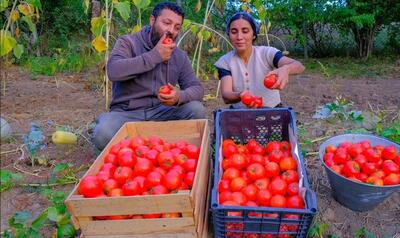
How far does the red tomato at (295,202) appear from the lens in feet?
5.94

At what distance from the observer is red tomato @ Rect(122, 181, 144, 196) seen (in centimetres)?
186

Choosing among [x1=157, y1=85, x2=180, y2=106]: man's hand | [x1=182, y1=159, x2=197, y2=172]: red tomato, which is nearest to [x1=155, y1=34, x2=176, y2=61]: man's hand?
[x1=157, y1=85, x2=180, y2=106]: man's hand

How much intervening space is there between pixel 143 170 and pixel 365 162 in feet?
4.28

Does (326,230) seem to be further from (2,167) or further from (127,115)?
(2,167)

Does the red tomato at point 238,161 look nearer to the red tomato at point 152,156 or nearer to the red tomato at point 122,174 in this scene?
the red tomato at point 152,156

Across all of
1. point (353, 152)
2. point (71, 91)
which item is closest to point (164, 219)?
point (353, 152)

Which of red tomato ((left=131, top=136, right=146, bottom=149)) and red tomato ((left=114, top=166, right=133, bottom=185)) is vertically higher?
red tomato ((left=131, top=136, right=146, bottom=149))

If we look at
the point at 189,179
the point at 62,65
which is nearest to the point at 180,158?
the point at 189,179

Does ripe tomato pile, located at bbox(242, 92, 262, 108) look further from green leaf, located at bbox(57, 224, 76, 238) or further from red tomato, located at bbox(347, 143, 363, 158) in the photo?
green leaf, located at bbox(57, 224, 76, 238)

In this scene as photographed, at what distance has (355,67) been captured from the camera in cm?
657

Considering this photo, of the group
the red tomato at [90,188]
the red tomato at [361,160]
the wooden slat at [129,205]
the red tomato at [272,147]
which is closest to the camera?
the wooden slat at [129,205]

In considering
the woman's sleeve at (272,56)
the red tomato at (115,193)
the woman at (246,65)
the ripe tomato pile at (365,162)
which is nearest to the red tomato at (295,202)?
the ripe tomato pile at (365,162)

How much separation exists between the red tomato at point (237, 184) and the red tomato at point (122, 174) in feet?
1.87

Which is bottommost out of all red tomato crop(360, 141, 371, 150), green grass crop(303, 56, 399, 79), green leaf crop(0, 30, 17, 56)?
red tomato crop(360, 141, 371, 150)
